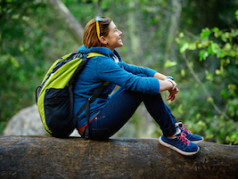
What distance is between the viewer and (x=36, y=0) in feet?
21.1

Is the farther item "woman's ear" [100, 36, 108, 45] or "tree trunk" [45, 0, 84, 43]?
"tree trunk" [45, 0, 84, 43]

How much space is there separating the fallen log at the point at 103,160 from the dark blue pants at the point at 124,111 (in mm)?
177

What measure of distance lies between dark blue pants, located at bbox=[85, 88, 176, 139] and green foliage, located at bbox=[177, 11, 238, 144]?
1.40 metres

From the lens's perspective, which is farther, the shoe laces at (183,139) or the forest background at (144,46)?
the forest background at (144,46)

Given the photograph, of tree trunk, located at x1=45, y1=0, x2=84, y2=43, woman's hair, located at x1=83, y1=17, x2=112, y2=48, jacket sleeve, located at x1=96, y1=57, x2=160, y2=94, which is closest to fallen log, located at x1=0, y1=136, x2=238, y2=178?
jacket sleeve, located at x1=96, y1=57, x2=160, y2=94

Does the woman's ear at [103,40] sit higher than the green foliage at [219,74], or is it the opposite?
the woman's ear at [103,40]

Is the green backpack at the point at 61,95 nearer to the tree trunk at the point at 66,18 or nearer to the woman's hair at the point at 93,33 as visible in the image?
the woman's hair at the point at 93,33

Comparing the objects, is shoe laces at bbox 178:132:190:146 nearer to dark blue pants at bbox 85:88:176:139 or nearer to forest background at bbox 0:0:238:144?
dark blue pants at bbox 85:88:176:139

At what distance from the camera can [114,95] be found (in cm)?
245

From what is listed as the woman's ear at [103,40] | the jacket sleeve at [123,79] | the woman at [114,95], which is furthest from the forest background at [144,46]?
the woman's ear at [103,40]

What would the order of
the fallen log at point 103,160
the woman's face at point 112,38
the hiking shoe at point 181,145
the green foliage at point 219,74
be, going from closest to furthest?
the fallen log at point 103,160 < the hiking shoe at point 181,145 < the woman's face at point 112,38 < the green foliage at point 219,74

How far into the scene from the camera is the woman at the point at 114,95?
2.28 meters

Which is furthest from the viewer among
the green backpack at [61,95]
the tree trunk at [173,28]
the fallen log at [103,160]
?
the tree trunk at [173,28]

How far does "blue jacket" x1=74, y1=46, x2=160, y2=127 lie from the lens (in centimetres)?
225
